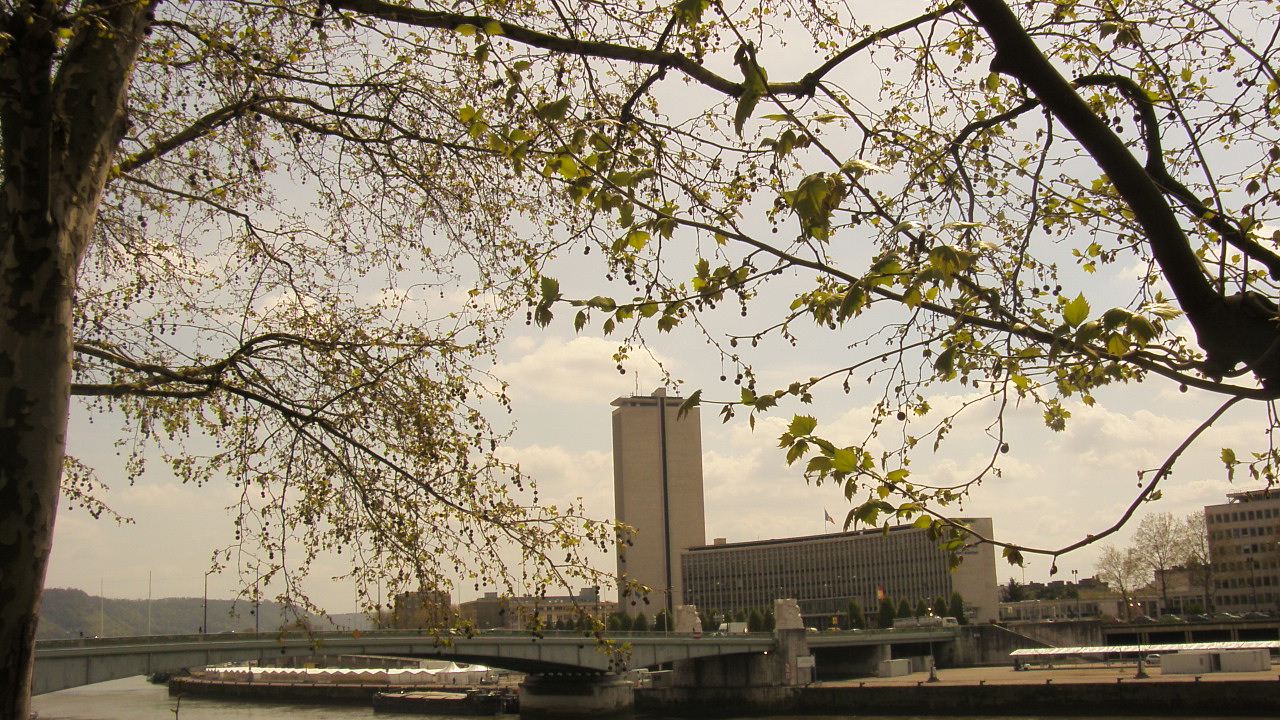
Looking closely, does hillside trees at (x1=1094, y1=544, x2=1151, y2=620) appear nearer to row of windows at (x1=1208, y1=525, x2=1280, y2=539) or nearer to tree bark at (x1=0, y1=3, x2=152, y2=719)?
row of windows at (x1=1208, y1=525, x2=1280, y2=539)

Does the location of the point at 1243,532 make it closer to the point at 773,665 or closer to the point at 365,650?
the point at 773,665

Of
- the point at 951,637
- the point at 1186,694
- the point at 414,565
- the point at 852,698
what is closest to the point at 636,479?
the point at 951,637

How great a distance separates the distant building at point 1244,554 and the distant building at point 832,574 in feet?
53.7

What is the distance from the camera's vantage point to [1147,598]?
303ft

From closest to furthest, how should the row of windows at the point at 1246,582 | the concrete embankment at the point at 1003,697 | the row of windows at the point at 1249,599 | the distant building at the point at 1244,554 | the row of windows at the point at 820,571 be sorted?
the concrete embankment at the point at 1003,697 < the distant building at the point at 1244,554 < the row of windows at the point at 1246,582 < the row of windows at the point at 1249,599 < the row of windows at the point at 820,571

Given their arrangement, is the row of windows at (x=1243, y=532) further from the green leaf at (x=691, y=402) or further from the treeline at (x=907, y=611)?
the green leaf at (x=691, y=402)

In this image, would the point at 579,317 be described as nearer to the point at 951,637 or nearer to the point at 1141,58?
the point at 1141,58

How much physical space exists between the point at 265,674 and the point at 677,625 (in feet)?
132

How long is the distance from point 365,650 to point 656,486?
306ft

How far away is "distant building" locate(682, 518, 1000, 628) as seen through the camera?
291ft

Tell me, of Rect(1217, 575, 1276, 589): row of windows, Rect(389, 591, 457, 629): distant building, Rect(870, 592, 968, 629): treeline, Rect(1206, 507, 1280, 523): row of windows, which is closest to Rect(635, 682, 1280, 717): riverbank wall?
Rect(870, 592, 968, 629): treeline

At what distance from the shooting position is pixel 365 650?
37.6 metres

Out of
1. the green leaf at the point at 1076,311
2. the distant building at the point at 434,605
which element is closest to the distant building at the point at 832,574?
the distant building at the point at 434,605

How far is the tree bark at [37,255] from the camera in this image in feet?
15.1
